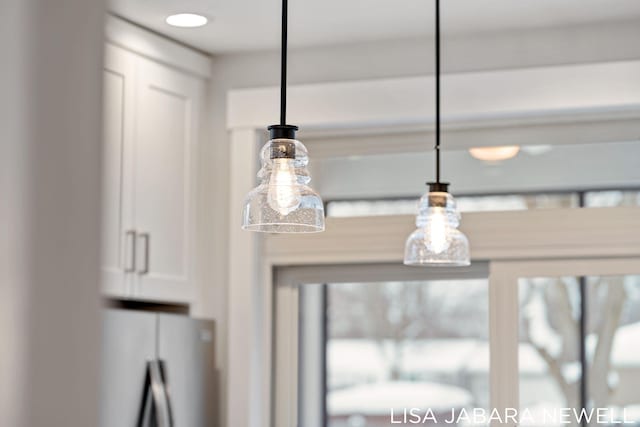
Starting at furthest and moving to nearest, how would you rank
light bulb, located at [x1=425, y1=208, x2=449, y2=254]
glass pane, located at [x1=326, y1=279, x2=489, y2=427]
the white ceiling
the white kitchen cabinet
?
glass pane, located at [x1=326, y1=279, x2=489, y2=427]
the white kitchen cabinet
the white ceiling
light bulb, located at [x1=425, y1=208, x2=449, y2=254]

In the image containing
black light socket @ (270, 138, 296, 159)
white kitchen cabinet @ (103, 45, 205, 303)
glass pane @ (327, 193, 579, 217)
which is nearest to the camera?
black light socket @ (270, 138, 296, 159)

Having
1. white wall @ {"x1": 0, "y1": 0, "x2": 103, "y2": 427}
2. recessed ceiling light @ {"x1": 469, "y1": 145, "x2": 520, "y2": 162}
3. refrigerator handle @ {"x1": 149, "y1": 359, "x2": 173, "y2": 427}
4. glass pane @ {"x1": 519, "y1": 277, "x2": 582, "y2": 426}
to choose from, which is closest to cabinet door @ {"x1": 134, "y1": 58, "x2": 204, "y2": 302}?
refrigerator handle @ {"x1": 149, "y1": 359, "x2": 173, "y2": 427}

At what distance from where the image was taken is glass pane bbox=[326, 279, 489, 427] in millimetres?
5188

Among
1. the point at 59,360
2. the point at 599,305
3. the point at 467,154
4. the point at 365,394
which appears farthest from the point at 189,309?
the point at 59,360

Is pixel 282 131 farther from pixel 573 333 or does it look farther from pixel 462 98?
pixel 573 333

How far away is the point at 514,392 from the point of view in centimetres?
341

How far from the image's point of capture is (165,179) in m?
3.58

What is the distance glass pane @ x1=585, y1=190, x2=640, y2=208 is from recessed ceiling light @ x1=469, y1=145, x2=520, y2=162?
0.30 m

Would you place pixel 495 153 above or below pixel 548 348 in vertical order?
above

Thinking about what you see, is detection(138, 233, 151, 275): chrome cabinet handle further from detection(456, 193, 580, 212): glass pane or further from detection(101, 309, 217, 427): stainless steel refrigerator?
detection(456, 193, 580, 212): glass pane

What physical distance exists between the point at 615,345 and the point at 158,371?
1.53 m

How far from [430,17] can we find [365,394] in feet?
8.25

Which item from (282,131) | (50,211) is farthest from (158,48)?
(50,211)

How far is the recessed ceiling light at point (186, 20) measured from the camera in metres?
3.30
